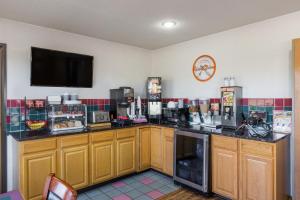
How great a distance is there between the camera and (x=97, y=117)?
298 cm

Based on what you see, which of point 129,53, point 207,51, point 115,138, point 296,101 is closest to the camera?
point 296,101

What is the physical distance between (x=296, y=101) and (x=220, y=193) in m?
1.35

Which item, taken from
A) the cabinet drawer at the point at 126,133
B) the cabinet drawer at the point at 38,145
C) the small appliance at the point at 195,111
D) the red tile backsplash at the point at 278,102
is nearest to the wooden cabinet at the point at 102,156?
the cabinet drawer at the point at 126,133

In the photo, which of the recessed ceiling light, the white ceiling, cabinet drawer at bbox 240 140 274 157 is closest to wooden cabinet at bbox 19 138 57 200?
→ the white ceiling

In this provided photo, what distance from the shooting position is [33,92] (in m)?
2.75

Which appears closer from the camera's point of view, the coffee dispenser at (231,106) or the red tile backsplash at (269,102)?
the red tile backsplash at (269,102)

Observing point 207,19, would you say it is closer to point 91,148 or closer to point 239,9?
point 239,9

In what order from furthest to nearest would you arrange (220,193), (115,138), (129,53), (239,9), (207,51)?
(129,53) → (207,51) → (115,138) → (220,193) → (239,9)

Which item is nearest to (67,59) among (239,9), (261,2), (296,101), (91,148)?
(91,148)

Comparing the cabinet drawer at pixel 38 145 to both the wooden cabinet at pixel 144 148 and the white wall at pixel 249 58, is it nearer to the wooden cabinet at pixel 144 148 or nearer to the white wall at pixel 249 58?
the wooden cabinet at pixel 144 148

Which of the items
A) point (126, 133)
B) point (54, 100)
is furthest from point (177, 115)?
point (54, 100)

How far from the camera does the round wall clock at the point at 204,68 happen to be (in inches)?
126

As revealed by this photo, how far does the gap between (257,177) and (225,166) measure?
356 millimetres

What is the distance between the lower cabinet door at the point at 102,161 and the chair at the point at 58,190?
165 centimetres
